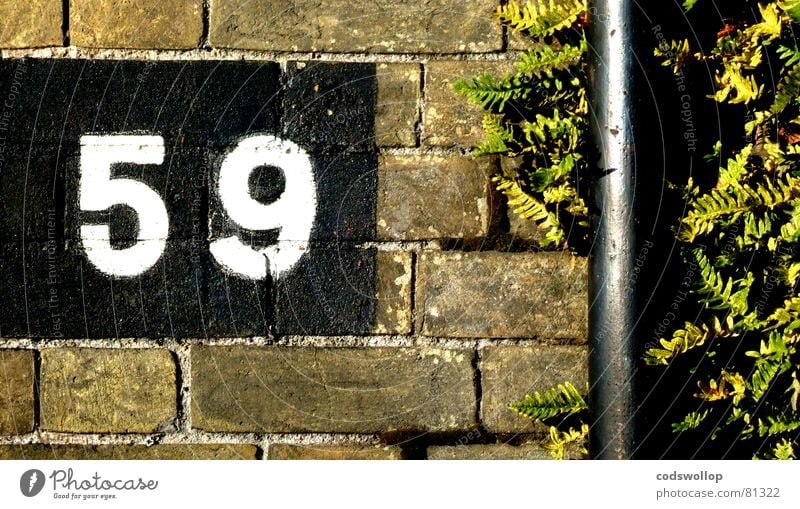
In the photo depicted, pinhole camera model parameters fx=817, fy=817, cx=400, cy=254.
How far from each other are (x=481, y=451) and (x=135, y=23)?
928 millimetres

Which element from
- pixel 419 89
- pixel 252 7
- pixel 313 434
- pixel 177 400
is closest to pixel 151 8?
pixel 252 7

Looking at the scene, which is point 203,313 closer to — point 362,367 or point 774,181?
point 362,367

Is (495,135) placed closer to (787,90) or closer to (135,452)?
(787,90)

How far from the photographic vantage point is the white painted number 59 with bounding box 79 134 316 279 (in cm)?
137

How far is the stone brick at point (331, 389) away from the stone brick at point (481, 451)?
4cm

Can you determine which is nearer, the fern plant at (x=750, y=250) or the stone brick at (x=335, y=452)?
the fern plant at (x=750, y=250)

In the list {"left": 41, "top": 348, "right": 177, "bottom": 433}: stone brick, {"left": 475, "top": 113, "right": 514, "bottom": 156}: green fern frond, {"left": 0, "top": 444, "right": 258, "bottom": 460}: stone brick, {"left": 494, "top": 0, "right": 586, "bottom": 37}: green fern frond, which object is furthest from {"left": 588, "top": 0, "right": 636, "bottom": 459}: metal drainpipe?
{"left": 41, "top": 348, "right": 177, "bottom": 433}: stone brick

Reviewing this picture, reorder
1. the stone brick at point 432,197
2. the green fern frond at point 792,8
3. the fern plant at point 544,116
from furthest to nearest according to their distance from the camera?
the stone brick at point 432,197, the fern plant at point 544,116, the green fern frond at point 792,8

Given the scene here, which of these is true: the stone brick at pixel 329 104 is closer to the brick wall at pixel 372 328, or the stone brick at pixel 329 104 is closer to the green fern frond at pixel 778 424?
the brick wall at pixel 372 328

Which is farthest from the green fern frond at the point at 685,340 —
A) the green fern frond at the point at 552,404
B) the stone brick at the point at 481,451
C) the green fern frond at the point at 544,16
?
the green fern frond at the point at 544,16

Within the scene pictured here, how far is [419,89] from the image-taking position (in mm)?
1365

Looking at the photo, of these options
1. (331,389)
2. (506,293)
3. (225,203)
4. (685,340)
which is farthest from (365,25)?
(685,340)

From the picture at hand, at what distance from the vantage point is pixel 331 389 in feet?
4.56

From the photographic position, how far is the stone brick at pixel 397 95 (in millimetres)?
1365
